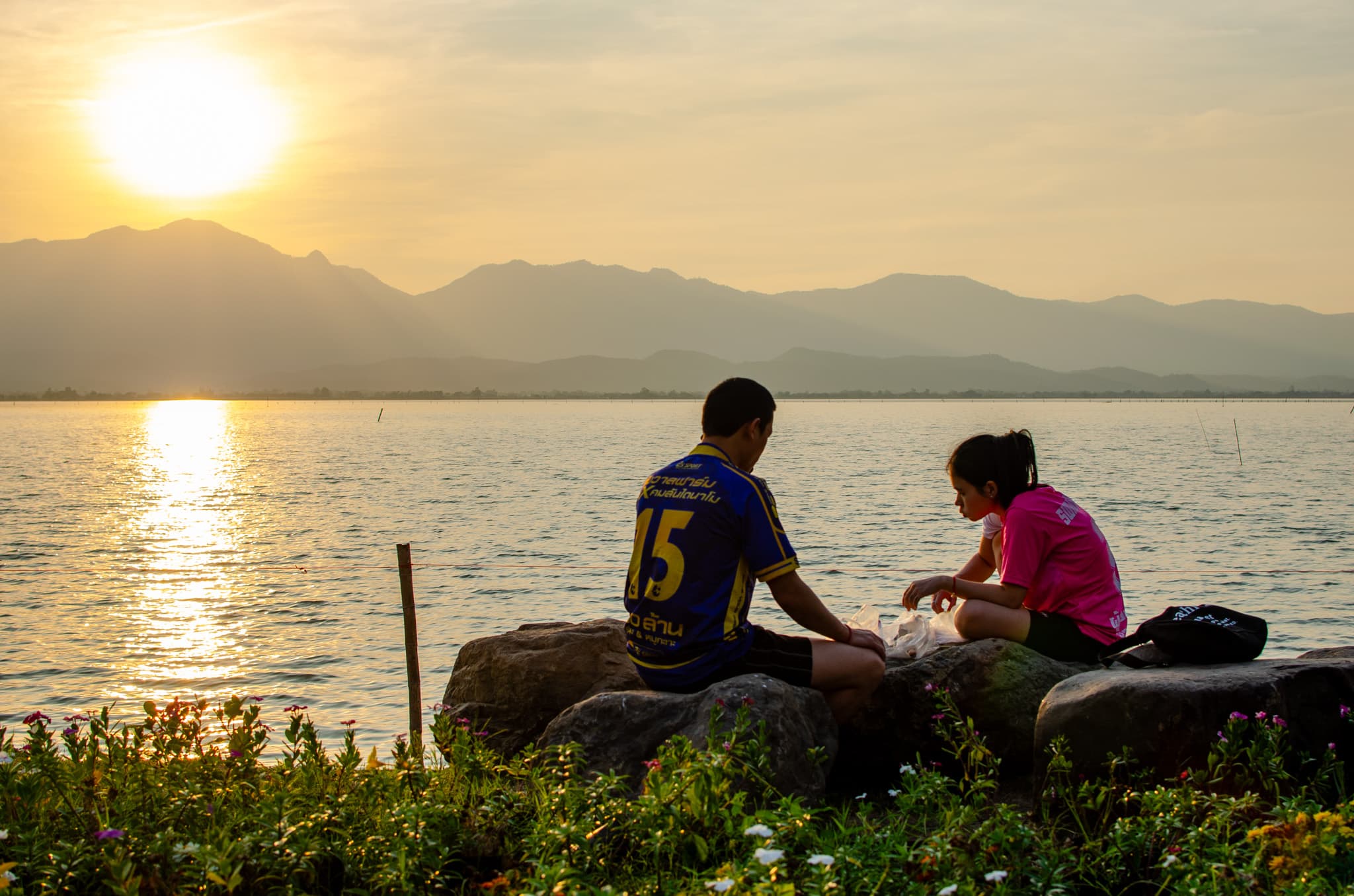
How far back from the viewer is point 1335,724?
18.6ft

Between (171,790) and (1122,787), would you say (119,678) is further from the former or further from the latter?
(1122,787)

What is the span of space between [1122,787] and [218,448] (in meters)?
103

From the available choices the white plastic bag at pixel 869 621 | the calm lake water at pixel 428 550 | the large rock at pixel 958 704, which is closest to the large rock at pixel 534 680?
the white plastic bag at pixel 869 621

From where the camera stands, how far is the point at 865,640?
20.9ft

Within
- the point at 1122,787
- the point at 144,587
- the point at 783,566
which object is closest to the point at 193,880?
the point at 783,566

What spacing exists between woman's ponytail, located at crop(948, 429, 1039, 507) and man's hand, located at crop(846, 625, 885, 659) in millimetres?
1216

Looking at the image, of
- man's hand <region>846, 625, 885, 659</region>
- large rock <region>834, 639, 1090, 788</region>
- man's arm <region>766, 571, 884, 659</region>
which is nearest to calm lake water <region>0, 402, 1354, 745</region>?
large rock <region>834, 639, 1090, 788</region>

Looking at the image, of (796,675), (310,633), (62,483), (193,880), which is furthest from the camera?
(62,483)

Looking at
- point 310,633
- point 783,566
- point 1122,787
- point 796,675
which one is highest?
point 783,566

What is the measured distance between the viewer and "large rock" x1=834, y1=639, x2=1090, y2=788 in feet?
22.1

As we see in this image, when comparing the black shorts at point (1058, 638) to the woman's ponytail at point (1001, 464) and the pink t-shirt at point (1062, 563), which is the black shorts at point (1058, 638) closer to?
the pink t-shirt at point (1062, 563)

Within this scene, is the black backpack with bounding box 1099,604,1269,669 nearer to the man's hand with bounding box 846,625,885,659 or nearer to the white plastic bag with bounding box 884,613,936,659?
the white plastic bag with bounding box 884,613,936,659

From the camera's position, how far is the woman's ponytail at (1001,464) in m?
6.96

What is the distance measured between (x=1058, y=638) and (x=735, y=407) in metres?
2.68
